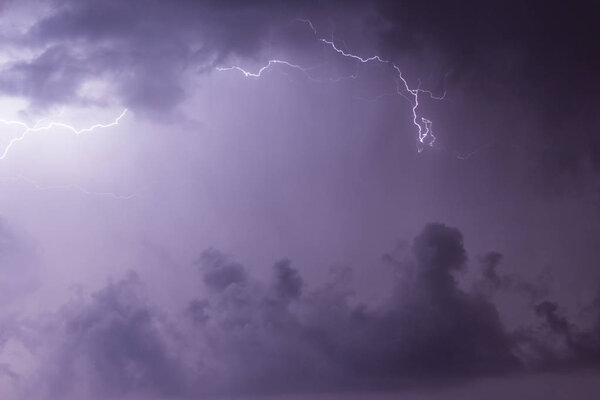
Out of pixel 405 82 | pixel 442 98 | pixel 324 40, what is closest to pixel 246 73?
pixel 324 40

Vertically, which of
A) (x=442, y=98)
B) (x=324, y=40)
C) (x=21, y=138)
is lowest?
(x=21, y=138)

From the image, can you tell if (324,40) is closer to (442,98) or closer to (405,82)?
(405,82)

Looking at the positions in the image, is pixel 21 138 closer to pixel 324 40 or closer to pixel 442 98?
pixel 324 40

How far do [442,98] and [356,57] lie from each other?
678 centimetres

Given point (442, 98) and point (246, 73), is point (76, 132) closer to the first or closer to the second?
point (246, 73)

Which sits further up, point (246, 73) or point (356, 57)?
point (356, 57)

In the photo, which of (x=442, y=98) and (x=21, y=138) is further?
(x=442, y=98)

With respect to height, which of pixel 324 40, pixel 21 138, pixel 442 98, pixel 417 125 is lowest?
pixel 21 138

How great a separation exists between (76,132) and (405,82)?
22.5 metres

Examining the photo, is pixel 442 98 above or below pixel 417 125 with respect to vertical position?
above

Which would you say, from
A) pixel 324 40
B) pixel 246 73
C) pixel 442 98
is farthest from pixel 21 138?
pixel 442 98

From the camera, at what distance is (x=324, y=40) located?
24.8 metres

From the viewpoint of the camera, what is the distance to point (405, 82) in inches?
993

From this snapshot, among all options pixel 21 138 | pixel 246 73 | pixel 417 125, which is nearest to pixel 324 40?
pixel 246 73
